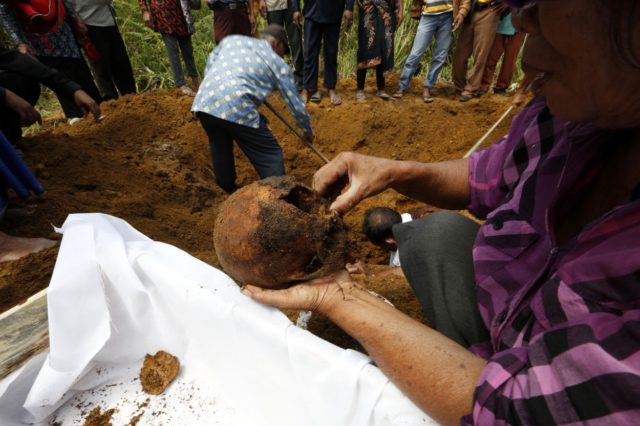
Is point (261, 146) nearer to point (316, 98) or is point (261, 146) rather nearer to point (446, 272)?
point (316, 98)

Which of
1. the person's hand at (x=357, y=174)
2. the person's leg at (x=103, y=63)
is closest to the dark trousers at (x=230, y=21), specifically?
the person's leg at (x=103, y=63)

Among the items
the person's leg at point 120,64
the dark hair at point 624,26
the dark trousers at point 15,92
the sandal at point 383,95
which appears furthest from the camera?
the sandal at point 383,95

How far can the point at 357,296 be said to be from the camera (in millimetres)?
1124

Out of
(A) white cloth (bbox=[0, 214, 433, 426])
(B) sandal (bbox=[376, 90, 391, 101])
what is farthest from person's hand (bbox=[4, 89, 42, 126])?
(B) sandal (bbox=[376, 90, 391, 101])

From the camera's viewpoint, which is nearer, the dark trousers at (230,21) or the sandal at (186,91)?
the dark trousers at (230,21)

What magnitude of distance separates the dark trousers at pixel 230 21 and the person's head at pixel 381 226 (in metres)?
3.37

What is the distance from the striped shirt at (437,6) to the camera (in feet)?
14.9

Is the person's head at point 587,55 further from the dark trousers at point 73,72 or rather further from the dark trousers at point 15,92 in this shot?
the dark trousers at point 73,72

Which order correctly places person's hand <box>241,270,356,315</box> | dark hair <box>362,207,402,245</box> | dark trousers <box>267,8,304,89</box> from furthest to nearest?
dark trousers <box>267,8,304,89</box> → dark hair <box>362,207,402,245</box> → person's hand <box>241,270,356,315</box>

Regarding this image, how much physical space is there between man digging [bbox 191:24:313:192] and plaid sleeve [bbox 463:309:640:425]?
275 centimetres

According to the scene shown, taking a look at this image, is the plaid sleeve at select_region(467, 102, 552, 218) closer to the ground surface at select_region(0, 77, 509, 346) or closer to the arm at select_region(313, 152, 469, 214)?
the arm at select_region(313, 152, 469, 214)

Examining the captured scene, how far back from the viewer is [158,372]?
139cm

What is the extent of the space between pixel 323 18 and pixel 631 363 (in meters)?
4.76

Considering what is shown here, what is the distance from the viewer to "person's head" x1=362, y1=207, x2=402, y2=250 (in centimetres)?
288
